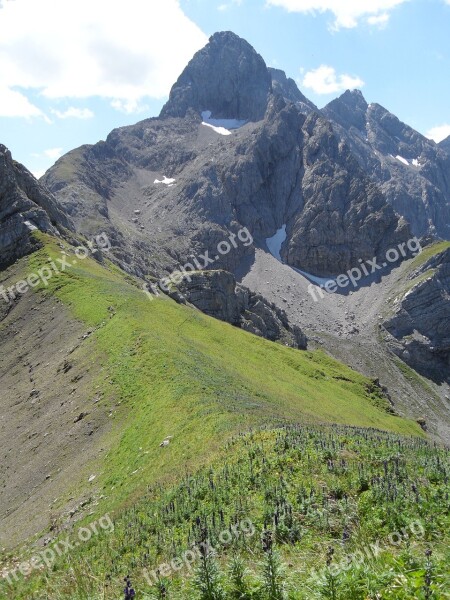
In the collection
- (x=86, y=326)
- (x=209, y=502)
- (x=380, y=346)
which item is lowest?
(x=380, y=346)

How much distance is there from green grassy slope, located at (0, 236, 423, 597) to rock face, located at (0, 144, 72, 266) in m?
5.92

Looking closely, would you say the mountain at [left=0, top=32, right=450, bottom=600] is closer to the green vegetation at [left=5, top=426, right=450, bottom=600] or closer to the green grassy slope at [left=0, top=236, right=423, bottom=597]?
the green vegetation at [left=5, top=426, right=450, bottom=600]

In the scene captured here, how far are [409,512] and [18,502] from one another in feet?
81.8

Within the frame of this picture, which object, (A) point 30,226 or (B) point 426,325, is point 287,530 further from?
(B) point 426,325

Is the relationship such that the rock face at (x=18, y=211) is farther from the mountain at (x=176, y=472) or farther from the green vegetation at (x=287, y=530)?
the green vegetation at (x=287, y=530)

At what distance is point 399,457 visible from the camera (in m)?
15.3

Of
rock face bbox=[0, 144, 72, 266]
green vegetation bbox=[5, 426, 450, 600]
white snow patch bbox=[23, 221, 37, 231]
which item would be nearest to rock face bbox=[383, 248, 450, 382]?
rock face bbox=[0, 144, 72, 266]

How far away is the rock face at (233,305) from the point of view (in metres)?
137

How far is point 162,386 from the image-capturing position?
3547 centimetres

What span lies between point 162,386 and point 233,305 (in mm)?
107128

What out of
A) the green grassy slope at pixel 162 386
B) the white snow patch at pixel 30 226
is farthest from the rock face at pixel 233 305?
the white snow patch at pixel 30 226

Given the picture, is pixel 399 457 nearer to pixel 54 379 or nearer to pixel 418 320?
pixel 54 379

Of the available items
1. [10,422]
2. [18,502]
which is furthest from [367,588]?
[10,422]

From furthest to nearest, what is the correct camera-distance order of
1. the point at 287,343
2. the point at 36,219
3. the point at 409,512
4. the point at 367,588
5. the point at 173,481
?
1. the point at 287,343
2. the point at 36,219
3. the point at 173,481
4. the point at 409,512
5. the point at 367,588
